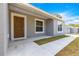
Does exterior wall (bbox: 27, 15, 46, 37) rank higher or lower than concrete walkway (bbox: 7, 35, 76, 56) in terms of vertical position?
higher

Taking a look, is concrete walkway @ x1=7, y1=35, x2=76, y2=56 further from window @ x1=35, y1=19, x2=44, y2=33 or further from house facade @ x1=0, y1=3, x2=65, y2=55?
window @ x1=35, y1=19, x2=44, y2=33

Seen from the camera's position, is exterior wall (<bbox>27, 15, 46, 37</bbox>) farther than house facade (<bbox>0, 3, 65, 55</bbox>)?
Yes

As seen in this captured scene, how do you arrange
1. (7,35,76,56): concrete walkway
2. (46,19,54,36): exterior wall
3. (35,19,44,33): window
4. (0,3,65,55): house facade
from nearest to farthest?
(7,35,76,56): concrete walkway, (0,3,65,55): house facade, (35,19,44,33): window, (46,19,54,36): exterior wall

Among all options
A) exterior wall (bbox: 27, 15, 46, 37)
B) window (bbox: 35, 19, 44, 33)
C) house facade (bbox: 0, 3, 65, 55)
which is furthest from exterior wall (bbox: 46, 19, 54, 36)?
exterior wall (bbox: 27, 15, 46, 37)

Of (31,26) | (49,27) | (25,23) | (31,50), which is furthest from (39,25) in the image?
(31,50)

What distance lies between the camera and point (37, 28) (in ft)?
35.6

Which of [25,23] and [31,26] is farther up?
[25,23]

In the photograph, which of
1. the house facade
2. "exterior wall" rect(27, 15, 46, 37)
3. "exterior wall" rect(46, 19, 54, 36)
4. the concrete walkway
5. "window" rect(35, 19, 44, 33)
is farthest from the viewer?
"exterior wall" rect(46, 19, 54, 36)

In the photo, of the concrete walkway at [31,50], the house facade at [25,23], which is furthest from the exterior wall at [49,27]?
the concrete walkway at [31,50]

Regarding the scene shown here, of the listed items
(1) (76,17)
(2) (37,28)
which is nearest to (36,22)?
(2) (37,28)

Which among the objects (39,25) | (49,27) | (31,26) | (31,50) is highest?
(39,25)

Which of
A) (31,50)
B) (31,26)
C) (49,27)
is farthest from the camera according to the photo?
(49,27)

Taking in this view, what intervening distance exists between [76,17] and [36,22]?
40.0ft

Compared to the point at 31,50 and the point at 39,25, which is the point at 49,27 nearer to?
the point at 39,25
